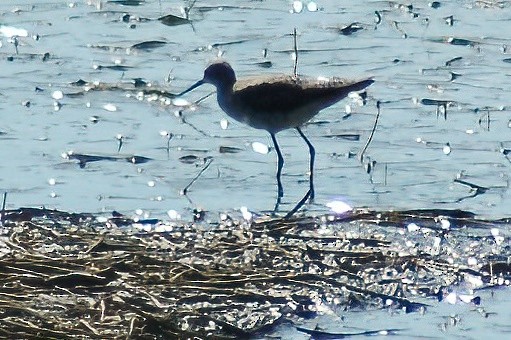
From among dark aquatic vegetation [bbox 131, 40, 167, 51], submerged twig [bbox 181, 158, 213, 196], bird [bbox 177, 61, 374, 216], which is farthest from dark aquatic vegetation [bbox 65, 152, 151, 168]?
dark aquatic vegetation [bbox 131, 40, 167, 51]

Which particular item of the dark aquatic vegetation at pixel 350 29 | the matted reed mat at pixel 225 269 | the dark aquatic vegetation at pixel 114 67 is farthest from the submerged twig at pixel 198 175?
the dark aquatic vegetation at pixel 350 29

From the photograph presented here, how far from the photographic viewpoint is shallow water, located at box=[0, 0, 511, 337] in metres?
9.48

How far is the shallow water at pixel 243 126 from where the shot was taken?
373 inches

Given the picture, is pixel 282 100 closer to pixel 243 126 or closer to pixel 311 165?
pixel 311 165

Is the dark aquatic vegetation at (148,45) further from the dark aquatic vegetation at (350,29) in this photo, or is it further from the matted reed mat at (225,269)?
the matted reed mat at (225,269)

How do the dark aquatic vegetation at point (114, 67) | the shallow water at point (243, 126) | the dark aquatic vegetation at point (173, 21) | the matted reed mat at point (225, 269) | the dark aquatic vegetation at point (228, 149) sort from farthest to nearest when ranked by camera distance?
the dark aquatic vegetation at point (173, 21) → the dark aquatic vegetation at point (114, 67) → the dark aquatic vegetation at point (228, 149) → the shallow water at point (243, 126) → the matted reed mat at point (225, 269)

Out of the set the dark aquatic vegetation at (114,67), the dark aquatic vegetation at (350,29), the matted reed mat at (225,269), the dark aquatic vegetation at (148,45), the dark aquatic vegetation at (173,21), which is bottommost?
the matted reed mat at (225,269)

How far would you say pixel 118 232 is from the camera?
8.50 meters

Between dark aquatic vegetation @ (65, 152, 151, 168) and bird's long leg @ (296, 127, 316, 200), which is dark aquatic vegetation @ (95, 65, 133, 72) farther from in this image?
bird's long leg @ (296, 127, 316, 200)

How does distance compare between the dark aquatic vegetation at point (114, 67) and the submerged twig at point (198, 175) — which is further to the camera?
the dark aquatic vegetation at point (114, 67)

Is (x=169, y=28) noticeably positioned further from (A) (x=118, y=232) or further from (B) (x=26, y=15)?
(A) (x=118, y=232)

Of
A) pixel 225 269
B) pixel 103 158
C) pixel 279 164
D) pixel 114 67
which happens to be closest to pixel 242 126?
pixel 279 164

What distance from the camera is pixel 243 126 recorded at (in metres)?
11.2

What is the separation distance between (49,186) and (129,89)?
2.40 meters
